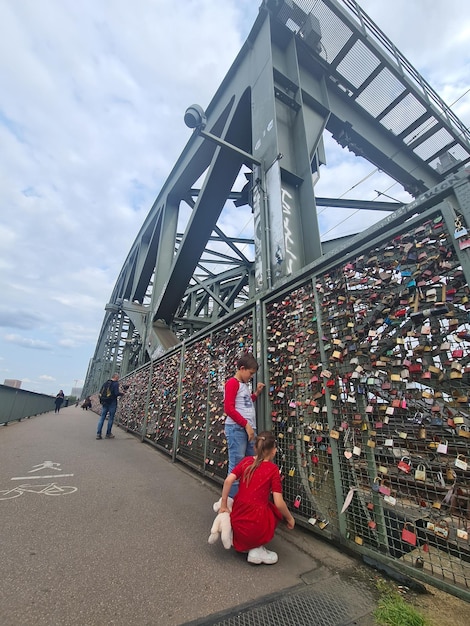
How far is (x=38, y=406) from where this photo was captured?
A: 44.5 ft

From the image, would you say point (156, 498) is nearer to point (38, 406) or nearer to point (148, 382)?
point (148, 382)

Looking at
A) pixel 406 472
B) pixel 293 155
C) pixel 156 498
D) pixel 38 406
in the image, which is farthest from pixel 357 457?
pixel 38 406

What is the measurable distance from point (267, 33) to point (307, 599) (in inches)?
284

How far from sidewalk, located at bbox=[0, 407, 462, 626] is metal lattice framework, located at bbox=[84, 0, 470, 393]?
2215 mm

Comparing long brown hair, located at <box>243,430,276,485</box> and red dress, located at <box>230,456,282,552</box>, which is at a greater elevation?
long brown hair, located at <box>243,430,276,485</box>

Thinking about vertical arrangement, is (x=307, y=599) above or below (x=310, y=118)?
below

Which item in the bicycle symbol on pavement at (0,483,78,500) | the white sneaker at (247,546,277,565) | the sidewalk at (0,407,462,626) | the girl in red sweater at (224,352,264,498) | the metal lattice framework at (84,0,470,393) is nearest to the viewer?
the sidewalk at (0,407,462,626)

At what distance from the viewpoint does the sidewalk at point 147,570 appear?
1.23m

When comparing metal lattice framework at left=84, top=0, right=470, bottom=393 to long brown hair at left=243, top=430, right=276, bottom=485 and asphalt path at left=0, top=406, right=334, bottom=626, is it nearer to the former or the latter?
long brown hair at left=243, top=430, right=276, bottom=485

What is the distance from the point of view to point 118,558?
1.64m

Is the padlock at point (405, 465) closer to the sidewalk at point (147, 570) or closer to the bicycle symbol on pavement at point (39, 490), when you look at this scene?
the sidewalk at point (147, 570)

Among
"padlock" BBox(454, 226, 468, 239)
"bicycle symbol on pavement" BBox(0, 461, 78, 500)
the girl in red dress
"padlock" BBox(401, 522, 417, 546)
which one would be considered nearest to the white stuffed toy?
the girl in red dress

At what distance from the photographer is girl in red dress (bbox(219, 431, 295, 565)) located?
66.8 inches

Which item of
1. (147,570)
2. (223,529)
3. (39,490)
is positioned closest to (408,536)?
(223,529)
